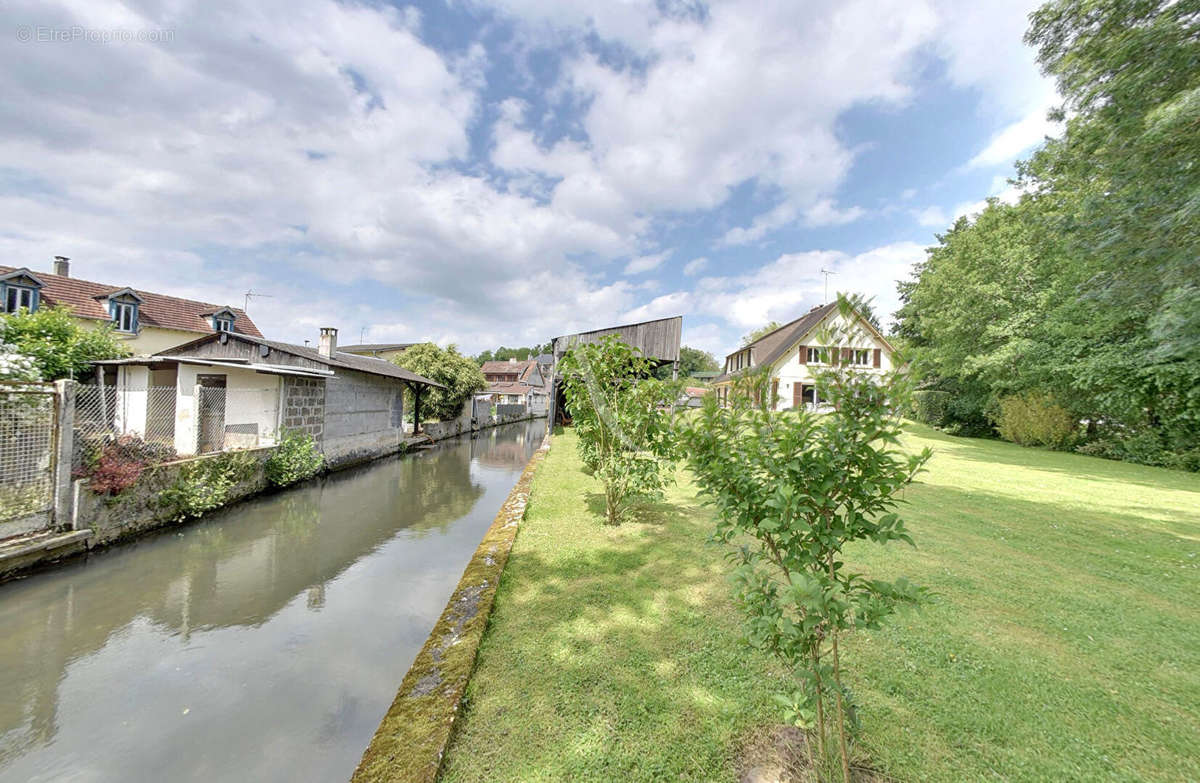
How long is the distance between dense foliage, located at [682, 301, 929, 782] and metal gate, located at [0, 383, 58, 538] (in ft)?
26.8

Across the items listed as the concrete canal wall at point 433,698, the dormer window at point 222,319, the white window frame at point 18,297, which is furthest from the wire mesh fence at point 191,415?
the dormer window at point 222,319

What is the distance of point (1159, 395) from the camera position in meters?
13.8

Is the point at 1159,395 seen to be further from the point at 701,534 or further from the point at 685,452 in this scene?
the point at 685,452

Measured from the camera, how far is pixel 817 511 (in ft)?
6.17

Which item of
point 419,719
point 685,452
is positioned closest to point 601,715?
point 419,719

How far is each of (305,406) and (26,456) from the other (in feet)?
22.0

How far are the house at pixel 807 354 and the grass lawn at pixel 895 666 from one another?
31.2 inches

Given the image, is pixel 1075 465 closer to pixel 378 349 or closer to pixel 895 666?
pixel 895 666

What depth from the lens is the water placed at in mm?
2621

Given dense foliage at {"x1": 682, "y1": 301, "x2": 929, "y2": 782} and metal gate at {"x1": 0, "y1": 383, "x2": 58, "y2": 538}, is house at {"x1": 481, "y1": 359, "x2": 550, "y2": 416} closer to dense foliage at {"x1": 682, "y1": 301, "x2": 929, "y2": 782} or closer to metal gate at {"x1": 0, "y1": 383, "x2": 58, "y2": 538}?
metal gate at {"x1": 0, "y1": 383, "x2": 58, "y2": 538}

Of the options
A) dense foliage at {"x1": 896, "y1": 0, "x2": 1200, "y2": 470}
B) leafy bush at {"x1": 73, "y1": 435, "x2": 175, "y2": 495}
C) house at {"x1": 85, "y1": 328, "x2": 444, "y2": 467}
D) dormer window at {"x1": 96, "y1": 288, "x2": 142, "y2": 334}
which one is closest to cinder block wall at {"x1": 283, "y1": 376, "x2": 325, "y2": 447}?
house at {"x1": 85, "y1": 328, "x2": 444, "y2": 467}

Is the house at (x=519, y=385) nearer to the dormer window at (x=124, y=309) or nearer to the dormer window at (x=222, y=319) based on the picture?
the dormer window at (x=222, y=319)

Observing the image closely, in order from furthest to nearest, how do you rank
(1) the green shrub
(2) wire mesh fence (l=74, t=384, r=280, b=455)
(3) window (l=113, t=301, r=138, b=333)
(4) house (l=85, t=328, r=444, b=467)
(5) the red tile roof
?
(1) the green shrub, (3) window (l=113, t=301, r=138, b=333), (5) the red tile roof, (4) house (l=85, t=328, r=444, b=467), (2) wire mesh fence (l=74, t=384, r=280, b=455)

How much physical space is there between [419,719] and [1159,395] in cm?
2248
